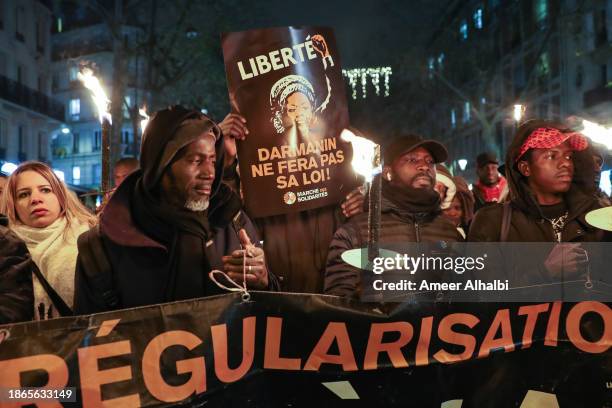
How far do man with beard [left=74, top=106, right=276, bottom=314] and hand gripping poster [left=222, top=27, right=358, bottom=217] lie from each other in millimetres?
539

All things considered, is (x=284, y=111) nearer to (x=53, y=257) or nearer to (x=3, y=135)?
(x=53, y=257)

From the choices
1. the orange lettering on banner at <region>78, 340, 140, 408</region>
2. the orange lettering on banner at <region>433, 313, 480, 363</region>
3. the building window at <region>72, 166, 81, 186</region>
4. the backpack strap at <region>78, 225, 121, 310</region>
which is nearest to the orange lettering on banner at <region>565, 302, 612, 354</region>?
the orange lettering on banner at <region>433, 313, 480, 363</region>

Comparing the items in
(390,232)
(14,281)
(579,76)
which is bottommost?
(14,281)

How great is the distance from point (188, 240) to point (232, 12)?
21.5m

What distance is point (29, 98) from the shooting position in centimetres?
3653

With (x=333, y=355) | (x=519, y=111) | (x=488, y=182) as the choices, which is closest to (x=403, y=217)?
(x=333, y=355)

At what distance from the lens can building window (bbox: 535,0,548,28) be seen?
123 feet

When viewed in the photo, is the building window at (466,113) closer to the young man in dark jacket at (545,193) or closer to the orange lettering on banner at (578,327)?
the young man in dark jacket at (545,193)

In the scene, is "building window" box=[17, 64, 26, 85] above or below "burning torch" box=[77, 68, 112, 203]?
above

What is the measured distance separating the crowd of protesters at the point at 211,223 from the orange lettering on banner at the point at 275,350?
233 millimetres

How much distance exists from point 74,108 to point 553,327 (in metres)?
63.4

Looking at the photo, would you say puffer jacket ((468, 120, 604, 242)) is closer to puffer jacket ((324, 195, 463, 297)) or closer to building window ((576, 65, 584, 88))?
puffer jacket ((324, 195, 463, 297))

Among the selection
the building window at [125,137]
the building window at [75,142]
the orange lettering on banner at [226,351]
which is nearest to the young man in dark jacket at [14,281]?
the orange lettering on banner at [226,351]

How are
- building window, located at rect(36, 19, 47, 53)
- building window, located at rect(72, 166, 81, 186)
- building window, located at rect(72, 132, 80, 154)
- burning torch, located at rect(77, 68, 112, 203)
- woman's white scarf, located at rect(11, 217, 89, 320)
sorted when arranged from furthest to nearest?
building window, located at rect(72, 132, 80, 154) → building window, located at rect(72, 166, 81, 186) → building window, located at rect(36, 19, 47, 53) → burning torch, located at rect(77, 68, 112, 203) → woman's white scarf, located at rect(11, 217, 89, 320)
